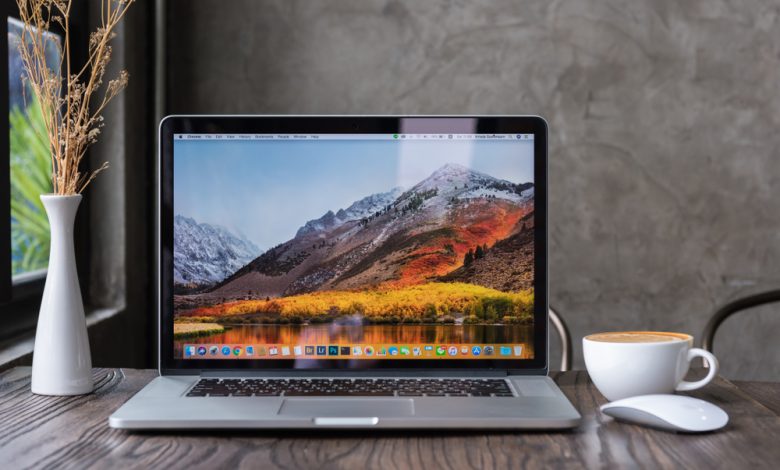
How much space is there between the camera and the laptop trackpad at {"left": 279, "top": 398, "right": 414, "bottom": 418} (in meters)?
0.94

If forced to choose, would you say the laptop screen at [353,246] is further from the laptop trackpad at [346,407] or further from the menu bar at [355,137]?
the laptop trackpad at [346,407]

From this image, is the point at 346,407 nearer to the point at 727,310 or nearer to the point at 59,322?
the point at 59,322

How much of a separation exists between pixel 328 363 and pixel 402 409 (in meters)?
0.17

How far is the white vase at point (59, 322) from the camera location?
3.52 feet

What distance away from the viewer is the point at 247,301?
109 centimetres

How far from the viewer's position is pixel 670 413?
0.91 meters

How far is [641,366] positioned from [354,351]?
1.18 feet

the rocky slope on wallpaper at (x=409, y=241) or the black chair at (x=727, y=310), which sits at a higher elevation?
the rocky slope on wallpaper at (x=409, y=241)

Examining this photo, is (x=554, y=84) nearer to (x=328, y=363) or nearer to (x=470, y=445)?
(x=328, y=363)

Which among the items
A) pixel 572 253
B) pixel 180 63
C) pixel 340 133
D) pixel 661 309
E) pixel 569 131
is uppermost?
pixel 180 63

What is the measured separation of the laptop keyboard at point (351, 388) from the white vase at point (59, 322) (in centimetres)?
17

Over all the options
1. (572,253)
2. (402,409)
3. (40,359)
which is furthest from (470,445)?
(572,253)

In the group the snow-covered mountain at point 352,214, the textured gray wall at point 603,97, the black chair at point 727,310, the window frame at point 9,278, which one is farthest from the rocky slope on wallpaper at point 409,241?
the textured gray wall at point 603,97

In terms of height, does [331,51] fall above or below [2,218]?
above
